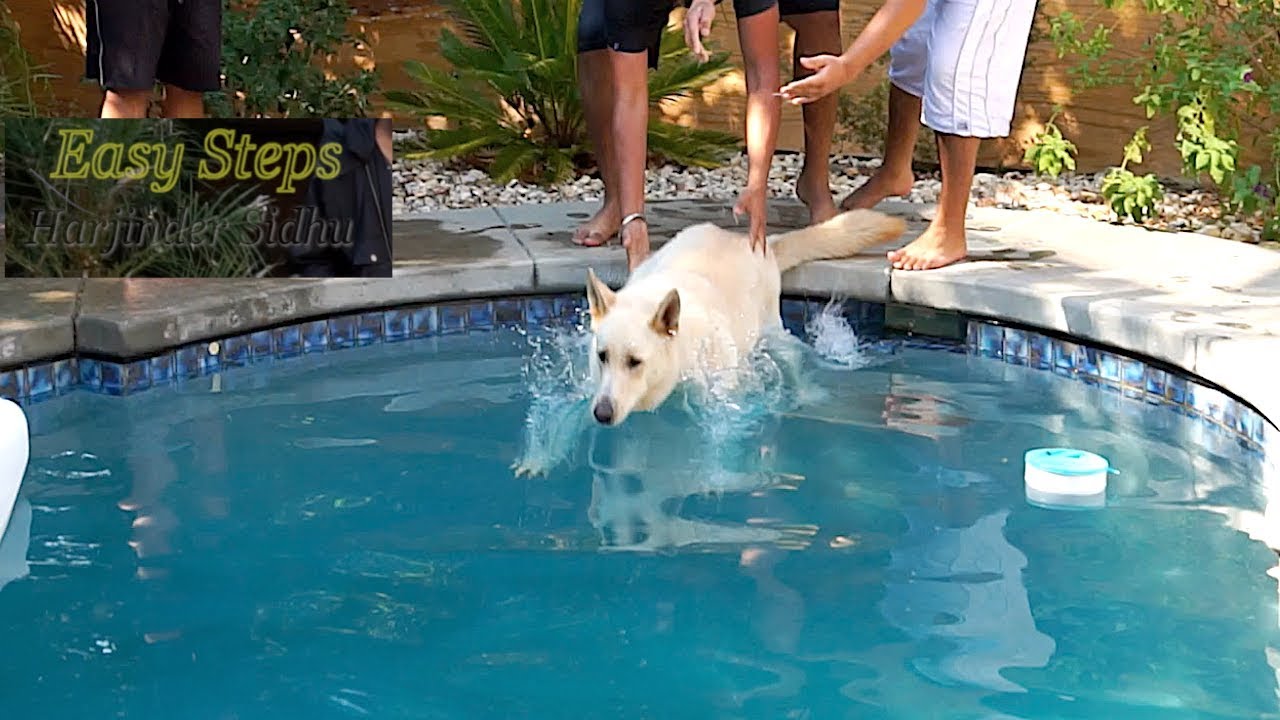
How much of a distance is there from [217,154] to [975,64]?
259cm

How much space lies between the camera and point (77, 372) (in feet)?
15.5

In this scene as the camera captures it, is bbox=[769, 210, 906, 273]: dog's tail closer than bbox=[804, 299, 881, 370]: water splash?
No

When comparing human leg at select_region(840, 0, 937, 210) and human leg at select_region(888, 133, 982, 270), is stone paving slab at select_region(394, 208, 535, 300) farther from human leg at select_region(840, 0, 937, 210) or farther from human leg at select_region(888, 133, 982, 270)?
human leg at select_region(840, 0, 937, 210)

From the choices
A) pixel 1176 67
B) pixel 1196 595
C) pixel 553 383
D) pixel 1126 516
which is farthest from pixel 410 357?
pixel 1176 67

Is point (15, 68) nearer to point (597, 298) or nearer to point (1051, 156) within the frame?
point (597, 298)

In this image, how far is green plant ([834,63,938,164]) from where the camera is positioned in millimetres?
7543

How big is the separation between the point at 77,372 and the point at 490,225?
1.90 m

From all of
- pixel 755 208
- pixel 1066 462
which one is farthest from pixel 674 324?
pixel 755 208

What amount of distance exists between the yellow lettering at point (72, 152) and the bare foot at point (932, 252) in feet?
8.98

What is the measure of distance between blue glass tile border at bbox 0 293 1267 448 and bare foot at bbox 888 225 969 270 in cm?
19

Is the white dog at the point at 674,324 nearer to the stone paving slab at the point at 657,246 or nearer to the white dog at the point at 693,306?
the white dog at the point at 693,306

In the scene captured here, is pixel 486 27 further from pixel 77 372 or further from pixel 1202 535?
pixel 1202 535

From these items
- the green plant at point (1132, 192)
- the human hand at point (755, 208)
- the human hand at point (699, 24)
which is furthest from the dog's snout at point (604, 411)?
the green plant at point (1132, 192)

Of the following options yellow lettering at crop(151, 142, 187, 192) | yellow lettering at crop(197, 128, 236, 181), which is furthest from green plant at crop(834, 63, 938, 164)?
yellow lettering at crop(151, 142, 187, 192)
